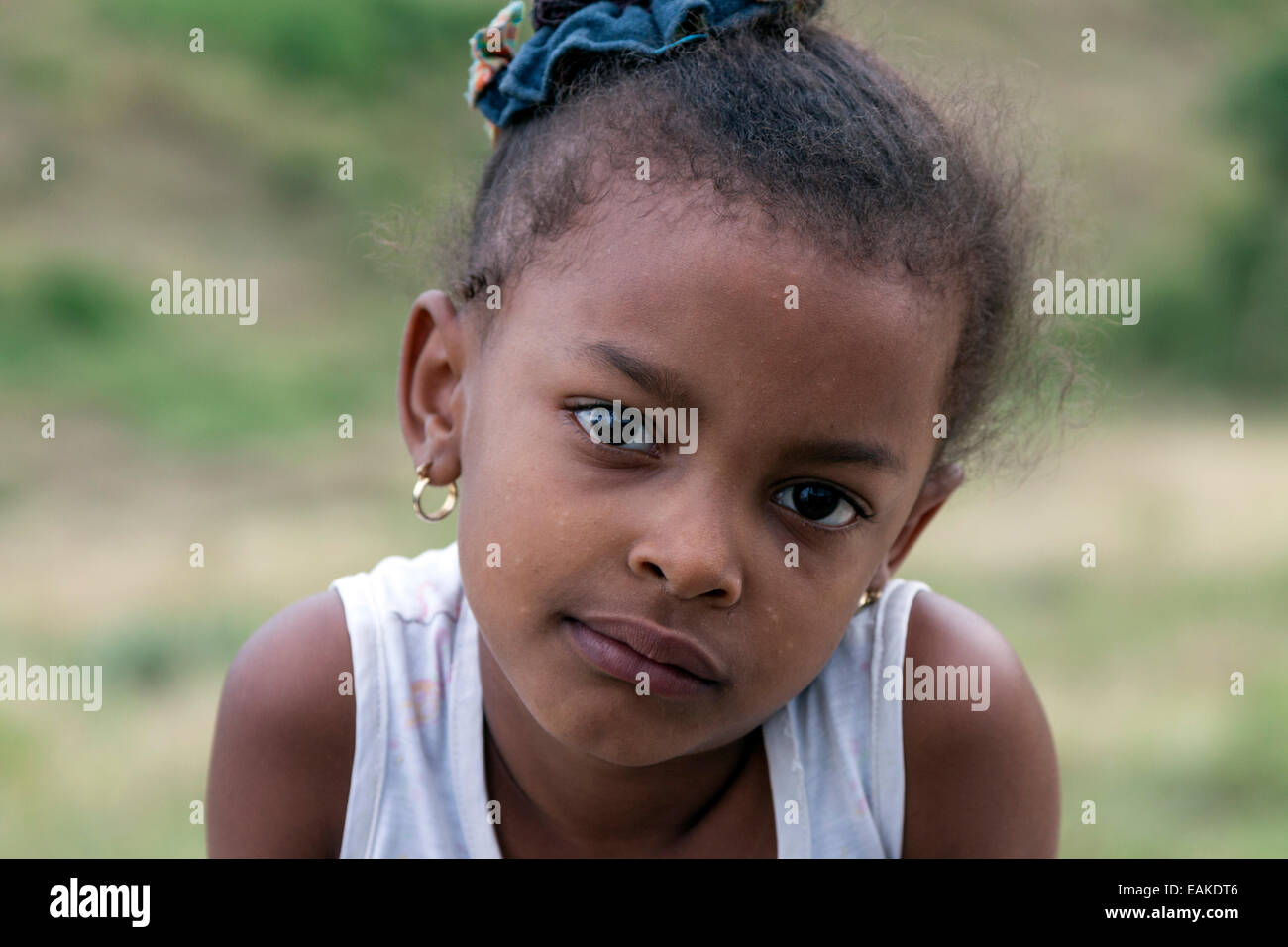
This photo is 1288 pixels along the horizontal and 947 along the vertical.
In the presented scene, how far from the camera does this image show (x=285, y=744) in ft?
5.89

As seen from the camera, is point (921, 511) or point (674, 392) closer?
point (674, 392)

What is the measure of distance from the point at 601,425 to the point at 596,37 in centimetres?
54

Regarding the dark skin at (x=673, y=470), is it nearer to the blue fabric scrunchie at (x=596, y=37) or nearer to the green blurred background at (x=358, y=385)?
the blue fabric scrunchie at (x=596, y=37)

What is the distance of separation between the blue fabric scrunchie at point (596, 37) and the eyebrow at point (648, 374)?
0.44 meters

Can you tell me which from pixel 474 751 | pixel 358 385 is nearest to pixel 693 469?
pixel 474 751

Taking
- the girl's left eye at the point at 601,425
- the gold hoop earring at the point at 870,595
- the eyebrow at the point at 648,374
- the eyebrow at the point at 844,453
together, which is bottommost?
the gold hoop earring at the point at 870,595

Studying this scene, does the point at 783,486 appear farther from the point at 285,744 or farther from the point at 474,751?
the point at 285,744

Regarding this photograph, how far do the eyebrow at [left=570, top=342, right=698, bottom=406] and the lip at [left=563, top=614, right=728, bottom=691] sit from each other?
0.75 feet

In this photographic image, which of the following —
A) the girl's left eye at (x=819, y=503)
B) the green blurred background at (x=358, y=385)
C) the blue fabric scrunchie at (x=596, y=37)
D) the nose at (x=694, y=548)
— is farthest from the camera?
the green blurred background at (x=358, y=385)

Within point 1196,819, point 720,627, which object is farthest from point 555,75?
point 1196,819

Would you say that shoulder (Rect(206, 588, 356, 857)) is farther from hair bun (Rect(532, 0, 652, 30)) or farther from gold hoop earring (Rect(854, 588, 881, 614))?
hair bun (Rect(532, 0, 652, 30))

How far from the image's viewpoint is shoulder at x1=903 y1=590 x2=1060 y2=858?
181cm

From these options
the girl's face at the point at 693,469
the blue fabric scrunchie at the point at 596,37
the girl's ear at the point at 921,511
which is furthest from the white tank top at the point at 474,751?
the blue fabric scrunchie at the point at 596,37

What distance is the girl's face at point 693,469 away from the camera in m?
1.40
